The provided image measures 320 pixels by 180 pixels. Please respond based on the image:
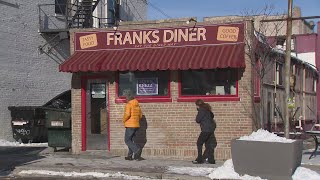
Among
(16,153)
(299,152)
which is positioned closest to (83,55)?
(16,153)

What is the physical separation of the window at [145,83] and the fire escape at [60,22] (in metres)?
7.17

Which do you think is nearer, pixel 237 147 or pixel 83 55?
pixel 237 147

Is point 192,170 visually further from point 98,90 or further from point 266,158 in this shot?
point 98,90

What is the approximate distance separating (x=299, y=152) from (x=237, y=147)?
4.26ft

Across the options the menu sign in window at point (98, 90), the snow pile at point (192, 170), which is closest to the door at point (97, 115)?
the menu sign in window at point (98, 90)

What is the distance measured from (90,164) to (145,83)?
2863 mm

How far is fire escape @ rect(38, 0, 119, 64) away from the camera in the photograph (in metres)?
20.4

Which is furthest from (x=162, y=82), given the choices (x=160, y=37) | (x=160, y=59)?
(x=160, y=37)

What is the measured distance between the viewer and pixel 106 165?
1203 centimetres

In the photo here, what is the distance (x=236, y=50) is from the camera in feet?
41.4

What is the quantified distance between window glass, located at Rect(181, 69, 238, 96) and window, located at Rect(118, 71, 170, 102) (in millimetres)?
534

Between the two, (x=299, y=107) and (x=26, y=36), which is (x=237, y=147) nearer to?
(x=299, y=107)

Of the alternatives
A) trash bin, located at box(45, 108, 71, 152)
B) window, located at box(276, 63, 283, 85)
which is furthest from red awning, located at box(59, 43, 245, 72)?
window, located at box(276, 63, 283, 85)

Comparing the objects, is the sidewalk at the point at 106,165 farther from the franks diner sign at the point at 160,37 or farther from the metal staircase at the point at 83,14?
the metal staircase at the point at 83,14
